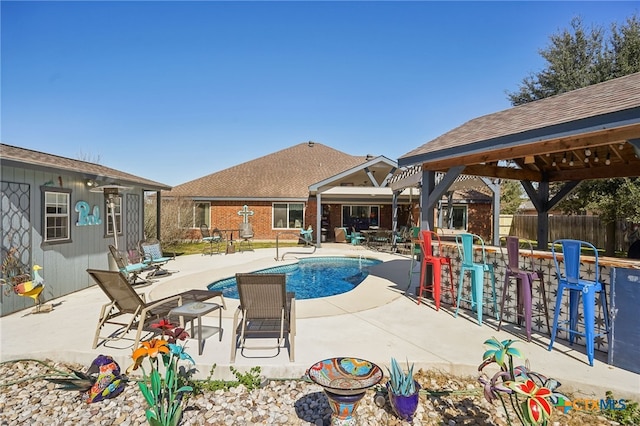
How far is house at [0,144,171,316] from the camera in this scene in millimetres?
5824

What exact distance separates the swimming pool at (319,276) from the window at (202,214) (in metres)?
9.53

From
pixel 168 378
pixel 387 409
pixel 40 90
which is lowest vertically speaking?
pixel 387 409

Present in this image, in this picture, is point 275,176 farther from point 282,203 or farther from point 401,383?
point 401,383

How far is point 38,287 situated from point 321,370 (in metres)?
5.78

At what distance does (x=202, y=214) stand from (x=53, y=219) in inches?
510

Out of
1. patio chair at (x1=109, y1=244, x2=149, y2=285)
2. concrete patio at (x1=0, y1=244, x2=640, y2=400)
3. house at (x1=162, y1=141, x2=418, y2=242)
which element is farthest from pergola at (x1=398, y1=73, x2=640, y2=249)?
house at (x1=162, y1=141, x2=418, y2=242)

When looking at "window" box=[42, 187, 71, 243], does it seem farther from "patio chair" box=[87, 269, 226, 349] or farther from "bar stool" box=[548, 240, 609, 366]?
"bar stool" box=[548, 240, 609, 366]

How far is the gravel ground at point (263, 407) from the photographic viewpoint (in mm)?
3021

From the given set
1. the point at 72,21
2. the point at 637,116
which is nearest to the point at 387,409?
the point at 637,116

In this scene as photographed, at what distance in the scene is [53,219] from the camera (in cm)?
694

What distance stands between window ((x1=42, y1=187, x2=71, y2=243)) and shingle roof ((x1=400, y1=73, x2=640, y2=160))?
7.49 meters

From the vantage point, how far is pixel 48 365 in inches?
159

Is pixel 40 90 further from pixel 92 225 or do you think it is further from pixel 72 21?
pixel 92 225

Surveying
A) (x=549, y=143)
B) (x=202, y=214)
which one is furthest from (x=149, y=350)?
(x=202, y=214)
